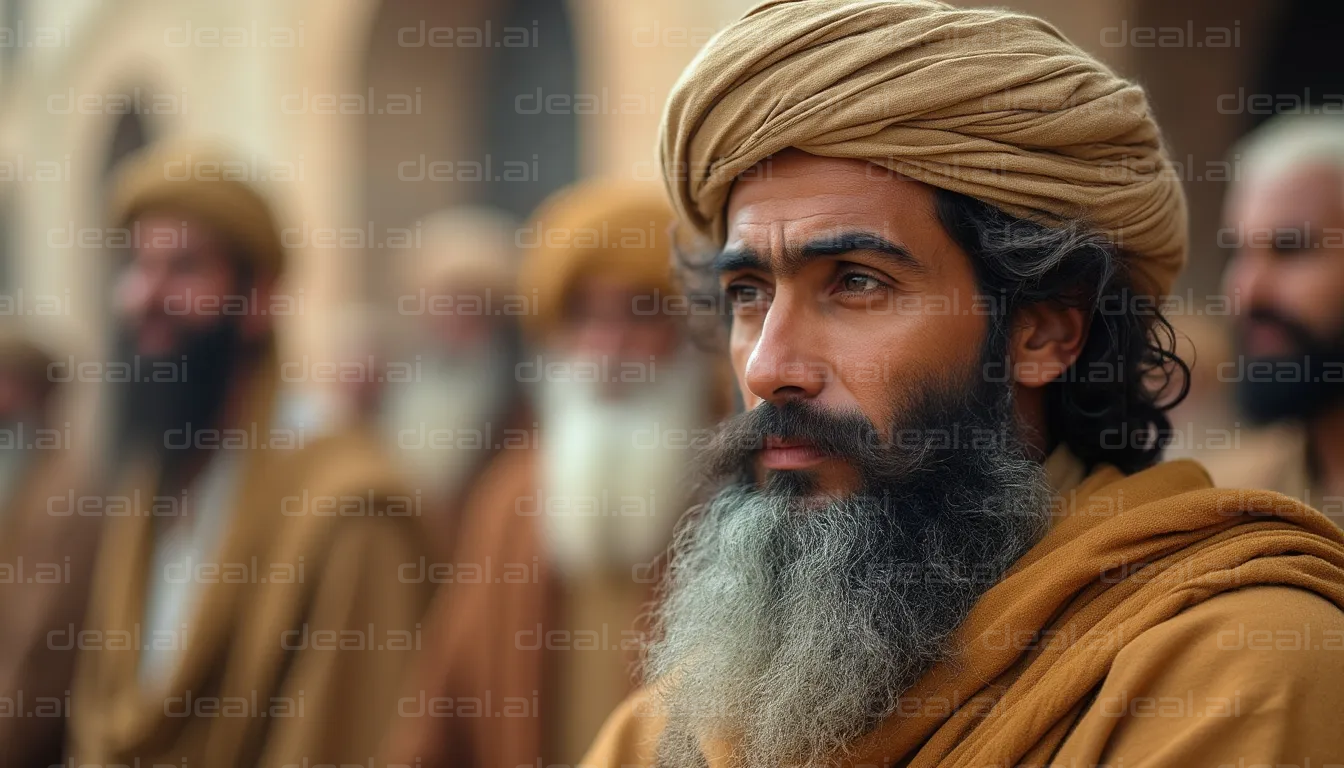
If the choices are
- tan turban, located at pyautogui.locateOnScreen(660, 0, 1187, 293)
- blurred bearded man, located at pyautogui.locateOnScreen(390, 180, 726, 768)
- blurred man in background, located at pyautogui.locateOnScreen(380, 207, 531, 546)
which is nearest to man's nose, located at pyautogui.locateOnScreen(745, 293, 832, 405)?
tan turban, located at pyautogui.locateOnScreen(660, 0, 1187, 293)

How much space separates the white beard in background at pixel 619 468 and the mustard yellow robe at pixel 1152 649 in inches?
105

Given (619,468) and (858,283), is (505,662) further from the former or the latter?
(858,283)

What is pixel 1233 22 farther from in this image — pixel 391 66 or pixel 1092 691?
pixel 391 66

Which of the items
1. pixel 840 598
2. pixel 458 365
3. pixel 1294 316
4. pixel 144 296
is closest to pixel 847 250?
pixel 840 598

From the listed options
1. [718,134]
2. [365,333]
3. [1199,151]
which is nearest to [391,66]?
[365,333]

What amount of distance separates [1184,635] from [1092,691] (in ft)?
0.51

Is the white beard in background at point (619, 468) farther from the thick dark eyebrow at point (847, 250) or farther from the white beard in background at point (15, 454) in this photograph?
the white beard in background at point (15, 454)

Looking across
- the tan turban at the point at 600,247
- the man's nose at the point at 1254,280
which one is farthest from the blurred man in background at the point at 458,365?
the man's nose at the point at 1254,280

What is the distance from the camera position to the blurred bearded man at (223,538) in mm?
4461

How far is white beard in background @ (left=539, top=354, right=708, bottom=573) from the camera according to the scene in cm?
479

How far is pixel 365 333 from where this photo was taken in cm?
991

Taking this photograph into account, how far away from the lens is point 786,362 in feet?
7.51

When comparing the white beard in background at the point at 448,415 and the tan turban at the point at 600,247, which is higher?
the tan turban at the point at 600,247

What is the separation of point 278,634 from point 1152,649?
131 inches
